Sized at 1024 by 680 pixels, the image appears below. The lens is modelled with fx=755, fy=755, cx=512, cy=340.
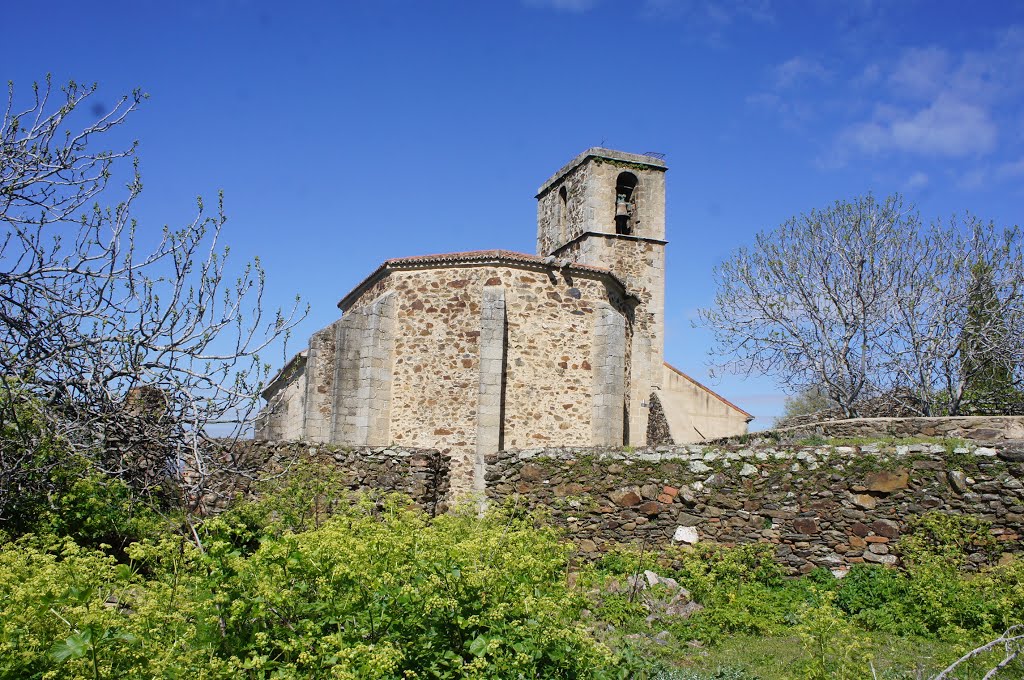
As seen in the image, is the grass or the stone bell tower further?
the stone bell tower

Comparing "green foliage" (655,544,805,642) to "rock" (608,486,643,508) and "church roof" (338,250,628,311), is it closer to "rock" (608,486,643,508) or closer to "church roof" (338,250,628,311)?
"rock" (608,486,643,508)

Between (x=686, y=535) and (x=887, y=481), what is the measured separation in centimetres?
249

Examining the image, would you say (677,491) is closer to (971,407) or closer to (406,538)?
(406,538)

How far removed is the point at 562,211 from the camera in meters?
23.4

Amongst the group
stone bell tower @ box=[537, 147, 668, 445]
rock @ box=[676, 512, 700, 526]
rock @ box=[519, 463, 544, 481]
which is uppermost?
stone bell tower @ box=[537, 147, 668, 445]

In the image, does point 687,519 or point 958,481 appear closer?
point 958,481

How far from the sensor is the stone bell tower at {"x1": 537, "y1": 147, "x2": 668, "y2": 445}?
21453mm

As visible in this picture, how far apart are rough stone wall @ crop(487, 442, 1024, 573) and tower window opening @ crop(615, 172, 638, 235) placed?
40.1 ft

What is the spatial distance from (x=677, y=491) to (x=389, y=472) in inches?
164

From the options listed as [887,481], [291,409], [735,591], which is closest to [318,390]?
[291,409]

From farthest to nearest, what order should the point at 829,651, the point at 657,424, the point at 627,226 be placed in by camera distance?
the point at 627,226 < the point at 657,424 < the point at 829,651

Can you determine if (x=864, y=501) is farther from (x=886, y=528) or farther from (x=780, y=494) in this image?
(x=780, y=494)

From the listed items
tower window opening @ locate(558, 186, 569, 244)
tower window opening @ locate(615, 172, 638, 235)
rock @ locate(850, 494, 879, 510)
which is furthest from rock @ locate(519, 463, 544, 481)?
tower window opening @ locate(558, 186, 569, 244)

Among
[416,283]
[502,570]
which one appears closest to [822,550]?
[502,570]
